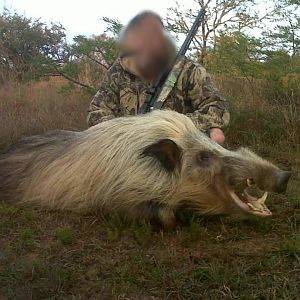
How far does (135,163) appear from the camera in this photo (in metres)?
3.55

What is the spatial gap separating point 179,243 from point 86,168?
881 mm

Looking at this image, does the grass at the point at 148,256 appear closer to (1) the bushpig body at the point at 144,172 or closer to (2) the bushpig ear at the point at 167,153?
(1) the bushpig body at the point at 144,172

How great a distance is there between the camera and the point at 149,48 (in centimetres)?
463

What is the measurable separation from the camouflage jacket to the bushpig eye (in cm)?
86

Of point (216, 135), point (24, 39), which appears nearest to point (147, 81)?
point (216, 135)

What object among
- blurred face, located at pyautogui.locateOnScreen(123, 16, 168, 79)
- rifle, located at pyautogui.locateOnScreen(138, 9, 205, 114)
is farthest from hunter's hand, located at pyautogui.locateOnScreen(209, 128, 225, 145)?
blurred face, located at pyautogui.locateOnScreen(123, 16, 168, 79)

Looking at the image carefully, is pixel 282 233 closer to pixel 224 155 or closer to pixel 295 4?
pixel 224 155

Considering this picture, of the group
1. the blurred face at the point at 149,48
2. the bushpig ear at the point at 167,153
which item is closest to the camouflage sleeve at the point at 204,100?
the blurred face at the point at 149,48

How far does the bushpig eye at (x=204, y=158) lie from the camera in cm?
352

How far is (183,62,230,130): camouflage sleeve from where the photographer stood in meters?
4.41

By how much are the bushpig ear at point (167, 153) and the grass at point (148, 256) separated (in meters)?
0.36

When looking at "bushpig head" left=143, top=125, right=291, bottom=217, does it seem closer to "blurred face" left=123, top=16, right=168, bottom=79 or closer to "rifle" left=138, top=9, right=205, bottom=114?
"rifle" left=138, top=9, right=205, bottom=114

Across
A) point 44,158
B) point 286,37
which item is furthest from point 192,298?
point 286,37

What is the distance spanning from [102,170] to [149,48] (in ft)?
4.69
